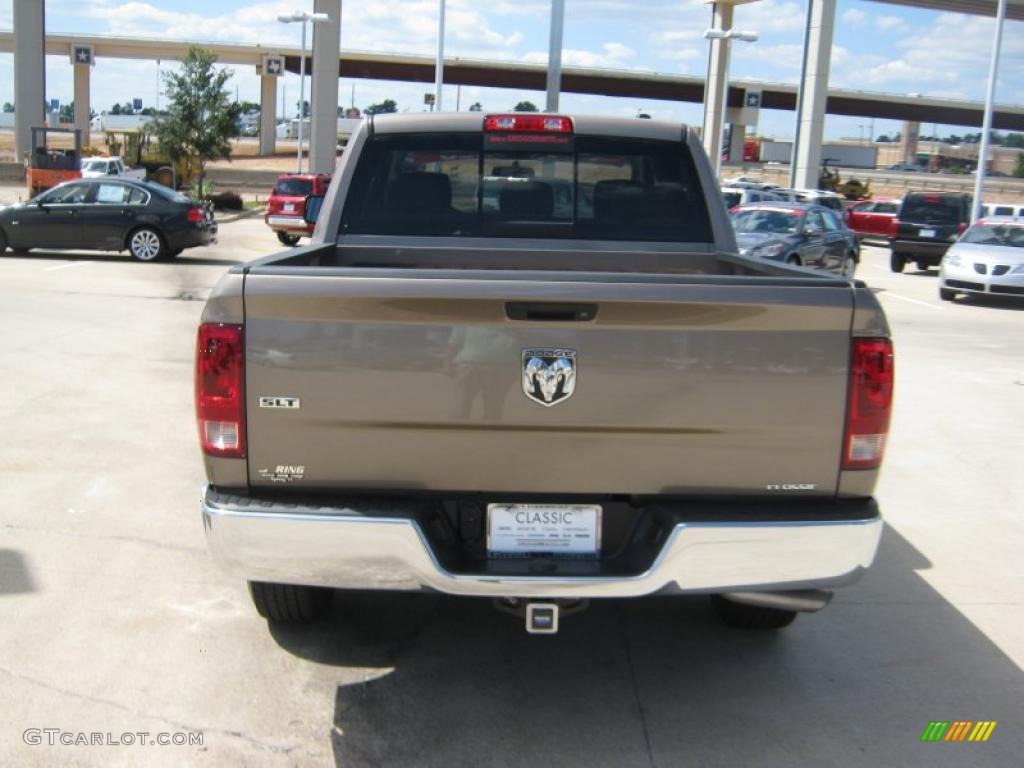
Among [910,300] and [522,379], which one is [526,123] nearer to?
[522,379]

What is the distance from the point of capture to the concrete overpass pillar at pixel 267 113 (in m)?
91.3

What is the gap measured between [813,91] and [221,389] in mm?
48295

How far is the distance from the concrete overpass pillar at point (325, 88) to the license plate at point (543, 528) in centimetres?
4436

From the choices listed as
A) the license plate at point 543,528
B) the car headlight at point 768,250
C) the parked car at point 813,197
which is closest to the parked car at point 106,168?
the parked car at point 813,197

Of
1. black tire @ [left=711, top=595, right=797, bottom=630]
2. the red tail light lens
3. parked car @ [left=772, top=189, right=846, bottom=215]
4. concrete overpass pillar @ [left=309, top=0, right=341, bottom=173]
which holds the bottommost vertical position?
black tire @ [left=711, top=595, right=797, bottom=630]

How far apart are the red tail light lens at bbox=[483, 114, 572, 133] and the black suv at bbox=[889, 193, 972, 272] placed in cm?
2330

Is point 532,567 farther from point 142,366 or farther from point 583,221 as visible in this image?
point 142,366

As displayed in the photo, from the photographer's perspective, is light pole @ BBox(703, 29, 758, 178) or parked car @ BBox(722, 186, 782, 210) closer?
parked car @ BBox(722, 186, 782, 210)

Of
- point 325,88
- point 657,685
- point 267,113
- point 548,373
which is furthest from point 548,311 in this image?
point 267,113

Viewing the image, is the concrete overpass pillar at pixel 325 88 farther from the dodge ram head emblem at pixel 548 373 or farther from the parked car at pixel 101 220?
the dodge ram head emblem at pixel 548 373

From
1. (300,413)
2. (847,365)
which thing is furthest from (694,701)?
(300,413)

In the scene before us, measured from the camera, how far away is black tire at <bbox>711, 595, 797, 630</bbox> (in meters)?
4.79

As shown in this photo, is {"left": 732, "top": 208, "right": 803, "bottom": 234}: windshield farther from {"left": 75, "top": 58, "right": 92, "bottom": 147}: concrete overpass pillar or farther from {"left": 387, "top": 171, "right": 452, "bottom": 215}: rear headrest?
{"left": 75, "top": 58, "right": 92, "bottom": 147}: concrete overpass pillar

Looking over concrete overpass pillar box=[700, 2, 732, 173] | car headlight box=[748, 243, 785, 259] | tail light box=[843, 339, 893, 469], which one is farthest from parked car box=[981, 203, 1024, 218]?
tail light box=[843, 339, 893, 469]
